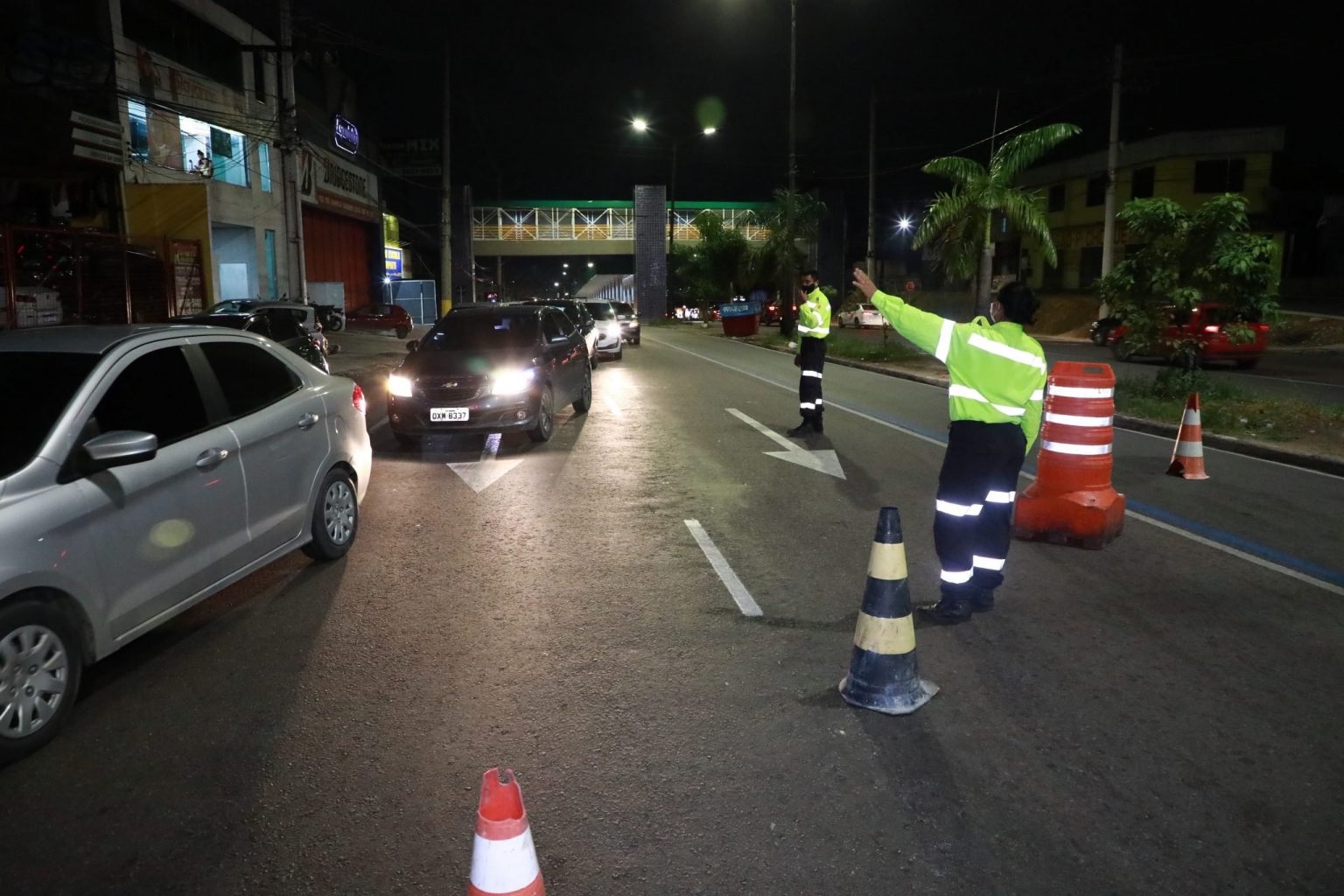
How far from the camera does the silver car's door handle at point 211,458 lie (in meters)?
4.94

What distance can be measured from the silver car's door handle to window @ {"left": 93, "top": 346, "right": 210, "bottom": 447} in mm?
125

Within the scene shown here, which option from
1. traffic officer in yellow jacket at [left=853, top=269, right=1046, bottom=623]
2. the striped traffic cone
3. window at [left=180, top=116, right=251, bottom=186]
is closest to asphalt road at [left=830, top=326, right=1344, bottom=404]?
traffic officer in yellow jacket at [left=853, top=269, right=1046, bottom=623]

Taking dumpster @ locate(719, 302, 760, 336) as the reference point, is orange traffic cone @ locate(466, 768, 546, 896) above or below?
below

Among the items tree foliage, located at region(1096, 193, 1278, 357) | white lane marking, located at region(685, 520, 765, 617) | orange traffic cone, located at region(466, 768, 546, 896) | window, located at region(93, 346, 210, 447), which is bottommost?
white lane marking, located at region(685, 520, 765, 617)

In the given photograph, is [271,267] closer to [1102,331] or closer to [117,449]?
[1102,331]

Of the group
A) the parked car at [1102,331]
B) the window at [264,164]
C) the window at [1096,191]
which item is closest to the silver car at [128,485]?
the window at [264,164]

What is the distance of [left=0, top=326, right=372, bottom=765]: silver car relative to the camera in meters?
3.88

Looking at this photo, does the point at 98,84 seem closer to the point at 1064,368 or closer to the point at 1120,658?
the point at 1064,368

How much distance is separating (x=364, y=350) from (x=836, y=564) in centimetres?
2650

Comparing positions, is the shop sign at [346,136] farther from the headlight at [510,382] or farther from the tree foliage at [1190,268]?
the tree foliage at [1190,268]

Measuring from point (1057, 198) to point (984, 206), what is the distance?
35.6 metres

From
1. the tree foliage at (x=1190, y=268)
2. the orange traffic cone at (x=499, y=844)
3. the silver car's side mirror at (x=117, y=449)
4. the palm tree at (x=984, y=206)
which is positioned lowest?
the orange traffic cone at (x=499, y=844)

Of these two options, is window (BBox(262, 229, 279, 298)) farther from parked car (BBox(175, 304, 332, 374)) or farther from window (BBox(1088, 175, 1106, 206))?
window (BBox(1088, 175, 1106, 206))

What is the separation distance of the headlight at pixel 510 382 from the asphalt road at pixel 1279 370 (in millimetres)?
9621
